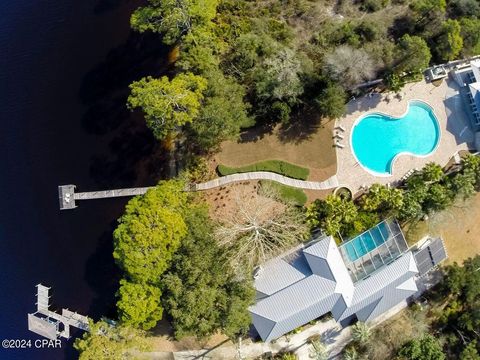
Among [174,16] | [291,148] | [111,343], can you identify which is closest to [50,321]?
[111,343]

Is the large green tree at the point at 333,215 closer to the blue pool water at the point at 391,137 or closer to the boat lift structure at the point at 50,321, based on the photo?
the blue pool water at the point at 391,137

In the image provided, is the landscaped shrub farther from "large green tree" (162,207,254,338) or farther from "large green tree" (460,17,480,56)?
"large green tree" (162,207,254,338)

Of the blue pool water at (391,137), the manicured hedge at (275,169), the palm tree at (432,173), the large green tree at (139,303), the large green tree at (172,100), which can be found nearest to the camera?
the large green tree at (172,100)

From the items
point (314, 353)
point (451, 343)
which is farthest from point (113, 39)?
point (451, 343)

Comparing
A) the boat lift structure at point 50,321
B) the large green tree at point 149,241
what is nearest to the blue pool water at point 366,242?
the large green tree at point 149,241

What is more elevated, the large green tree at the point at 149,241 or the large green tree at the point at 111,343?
the large green tree at the point at 149,241

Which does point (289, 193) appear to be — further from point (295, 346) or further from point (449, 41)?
point (449, 41)

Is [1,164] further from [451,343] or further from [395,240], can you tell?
[451,343]

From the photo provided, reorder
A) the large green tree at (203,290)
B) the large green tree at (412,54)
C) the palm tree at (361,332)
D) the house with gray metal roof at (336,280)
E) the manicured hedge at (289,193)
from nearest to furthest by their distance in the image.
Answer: the large green tree at (203,290)
the house with gray metal roof at (336,280)
the large green tree at (412,54)
the palm tree at (361,332)
the manicured hedge at (289,193)
